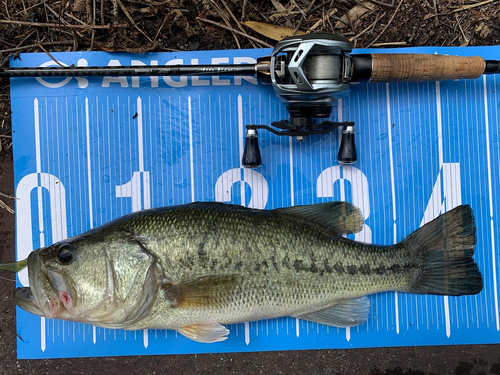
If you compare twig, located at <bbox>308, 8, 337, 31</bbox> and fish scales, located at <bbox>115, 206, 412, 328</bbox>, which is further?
twig, located at <bbox>308, 8, 337, 31</bbox>

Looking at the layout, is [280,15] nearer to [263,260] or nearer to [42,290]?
[263,260]

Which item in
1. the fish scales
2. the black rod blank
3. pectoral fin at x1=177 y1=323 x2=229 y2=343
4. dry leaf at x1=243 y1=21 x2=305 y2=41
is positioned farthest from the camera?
dry leaf at x1=243 y1=21 x2=305 y2=41

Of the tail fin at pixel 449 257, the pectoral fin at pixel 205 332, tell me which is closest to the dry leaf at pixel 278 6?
the tail fin at pixel 449 257

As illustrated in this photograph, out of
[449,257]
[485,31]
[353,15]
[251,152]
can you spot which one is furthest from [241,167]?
→ [485,31]

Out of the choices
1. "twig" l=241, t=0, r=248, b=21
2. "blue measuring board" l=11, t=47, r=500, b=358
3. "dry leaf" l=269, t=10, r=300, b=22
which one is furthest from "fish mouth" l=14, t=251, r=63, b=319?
"dry leaf" l=269, t=10, r=300, b=22

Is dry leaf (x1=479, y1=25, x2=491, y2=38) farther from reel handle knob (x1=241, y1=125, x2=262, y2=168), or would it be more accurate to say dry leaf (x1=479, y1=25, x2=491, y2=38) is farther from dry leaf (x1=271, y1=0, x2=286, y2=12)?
reel handle knob (x1=241, y1=125, x2=262, y2=168)

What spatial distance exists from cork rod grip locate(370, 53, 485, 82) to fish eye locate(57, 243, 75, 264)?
192 cm

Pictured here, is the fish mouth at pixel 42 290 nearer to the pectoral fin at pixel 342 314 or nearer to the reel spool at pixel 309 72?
the pectoral fin at pixel 342 314

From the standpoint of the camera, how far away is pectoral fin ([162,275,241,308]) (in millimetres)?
1999

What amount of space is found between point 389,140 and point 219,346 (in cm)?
181

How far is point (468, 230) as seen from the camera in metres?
2.29

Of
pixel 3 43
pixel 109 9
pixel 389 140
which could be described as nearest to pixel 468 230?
pixel 389 140

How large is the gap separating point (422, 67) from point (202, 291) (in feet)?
5.97

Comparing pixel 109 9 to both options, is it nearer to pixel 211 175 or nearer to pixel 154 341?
pixel 211 175
